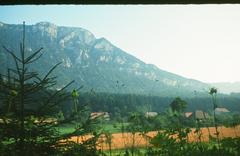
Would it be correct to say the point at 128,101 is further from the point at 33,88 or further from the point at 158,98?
the point at 33,88

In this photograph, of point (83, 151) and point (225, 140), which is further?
point (225, 140)

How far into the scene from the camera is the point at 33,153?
11.0 ft

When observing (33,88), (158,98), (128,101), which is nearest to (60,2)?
(33,88)

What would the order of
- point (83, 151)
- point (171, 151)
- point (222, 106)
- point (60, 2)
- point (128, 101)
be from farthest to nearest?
point (222, 106) < point (128, 101) < point (171, 151) < point (83, 151) < point (60, 2)

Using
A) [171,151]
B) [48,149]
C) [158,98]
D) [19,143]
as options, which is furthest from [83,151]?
[158,98]

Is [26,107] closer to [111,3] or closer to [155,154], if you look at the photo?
[111,3]

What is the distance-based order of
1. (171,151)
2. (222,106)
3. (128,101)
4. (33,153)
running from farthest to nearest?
(222,106) → (128,101) → (171,151) → (33,153)

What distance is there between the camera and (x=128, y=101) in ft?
261

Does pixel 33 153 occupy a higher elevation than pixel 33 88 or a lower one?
lower

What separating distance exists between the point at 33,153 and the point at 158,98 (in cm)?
9556

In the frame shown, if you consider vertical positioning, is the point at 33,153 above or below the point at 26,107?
below

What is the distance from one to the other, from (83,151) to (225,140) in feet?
12.8

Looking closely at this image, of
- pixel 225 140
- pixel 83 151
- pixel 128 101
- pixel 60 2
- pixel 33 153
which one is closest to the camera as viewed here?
pixel 60 2

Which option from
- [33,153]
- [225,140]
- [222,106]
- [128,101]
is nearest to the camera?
[33,153]
